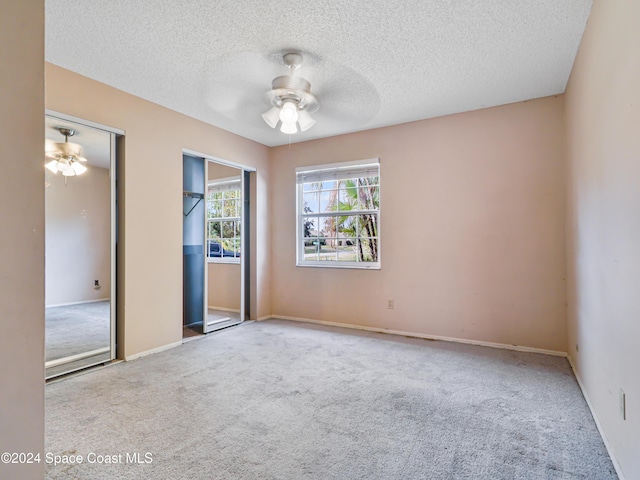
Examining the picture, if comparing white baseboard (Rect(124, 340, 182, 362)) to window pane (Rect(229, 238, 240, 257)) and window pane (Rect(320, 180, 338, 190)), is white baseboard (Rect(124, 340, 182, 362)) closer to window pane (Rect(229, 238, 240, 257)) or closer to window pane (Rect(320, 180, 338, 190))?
window pane (Rect(229, 238, 240, 257))

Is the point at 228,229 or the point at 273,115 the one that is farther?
the point at 228,229

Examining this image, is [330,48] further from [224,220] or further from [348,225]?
[224,220]

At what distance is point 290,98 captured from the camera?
291 cm

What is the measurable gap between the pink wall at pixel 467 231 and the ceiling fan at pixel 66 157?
2.78m

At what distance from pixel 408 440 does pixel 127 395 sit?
1.97 m

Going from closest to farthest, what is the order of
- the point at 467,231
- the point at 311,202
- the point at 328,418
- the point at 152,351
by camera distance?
the point at 328,418 < the point at 152,351 < the point at 467,231 < the point at 311,202

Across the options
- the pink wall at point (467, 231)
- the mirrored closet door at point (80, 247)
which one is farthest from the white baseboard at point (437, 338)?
the mirrored closet door at point (80, 247)

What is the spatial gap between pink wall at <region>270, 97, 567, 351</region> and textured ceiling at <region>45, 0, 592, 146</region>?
448 mm

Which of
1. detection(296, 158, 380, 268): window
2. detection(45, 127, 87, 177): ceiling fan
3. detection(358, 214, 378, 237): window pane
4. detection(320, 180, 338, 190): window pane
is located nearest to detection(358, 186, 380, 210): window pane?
detection(296, 158, 380, 268): window

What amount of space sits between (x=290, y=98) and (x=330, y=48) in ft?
1.81

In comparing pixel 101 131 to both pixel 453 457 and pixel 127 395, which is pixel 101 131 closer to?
pixel 127 395

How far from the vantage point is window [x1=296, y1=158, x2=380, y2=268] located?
4426mm

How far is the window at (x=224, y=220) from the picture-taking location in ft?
14.8

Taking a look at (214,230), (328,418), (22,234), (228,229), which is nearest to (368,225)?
(228,229)
